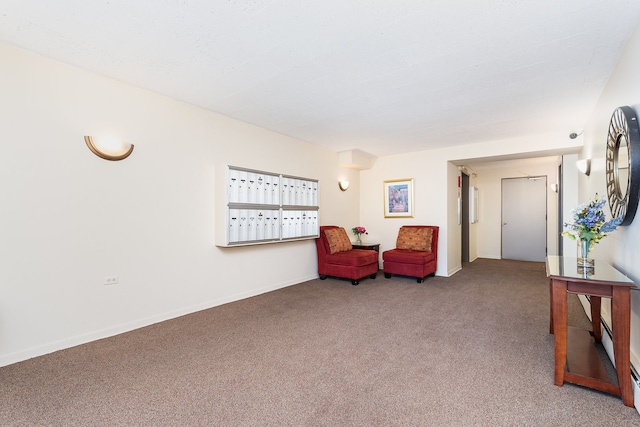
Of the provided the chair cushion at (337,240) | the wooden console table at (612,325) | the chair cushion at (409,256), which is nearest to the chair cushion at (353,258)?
the chair cushion at (337,240)

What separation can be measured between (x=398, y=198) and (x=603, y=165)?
3.40 m

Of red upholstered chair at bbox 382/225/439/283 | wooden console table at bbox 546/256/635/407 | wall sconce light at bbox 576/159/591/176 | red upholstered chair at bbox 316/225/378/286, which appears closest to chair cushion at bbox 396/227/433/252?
red upholstered chair at bbox 382/225/439/283

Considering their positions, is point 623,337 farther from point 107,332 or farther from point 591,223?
point 107,332

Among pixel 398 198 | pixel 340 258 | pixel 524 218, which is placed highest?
pixel 398 198

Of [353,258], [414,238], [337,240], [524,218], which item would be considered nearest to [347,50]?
[353,258]

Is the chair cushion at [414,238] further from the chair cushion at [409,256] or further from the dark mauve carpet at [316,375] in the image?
the dark mauve carpet at [316,375]

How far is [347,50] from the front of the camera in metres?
2.36

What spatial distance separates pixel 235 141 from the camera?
13.3 ft

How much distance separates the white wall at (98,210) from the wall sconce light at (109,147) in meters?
0.06

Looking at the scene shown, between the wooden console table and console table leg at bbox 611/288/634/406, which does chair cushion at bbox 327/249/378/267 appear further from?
console table leg at bbox 611/288/634/406

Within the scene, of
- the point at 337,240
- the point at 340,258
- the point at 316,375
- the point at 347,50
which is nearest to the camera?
the point at 316,375

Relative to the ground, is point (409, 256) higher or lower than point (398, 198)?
lower

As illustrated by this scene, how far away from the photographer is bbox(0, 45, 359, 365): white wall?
239 cm

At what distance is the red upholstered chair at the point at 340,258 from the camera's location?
16.0ft
